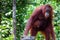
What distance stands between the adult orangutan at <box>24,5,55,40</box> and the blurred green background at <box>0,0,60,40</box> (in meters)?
0.76

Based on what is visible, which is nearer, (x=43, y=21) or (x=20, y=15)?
(x=43, y=21)

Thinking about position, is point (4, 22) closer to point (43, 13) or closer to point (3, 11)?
point (3, 11)

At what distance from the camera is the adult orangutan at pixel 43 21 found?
4340mm

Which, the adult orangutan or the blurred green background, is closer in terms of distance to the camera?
the adult orangutan

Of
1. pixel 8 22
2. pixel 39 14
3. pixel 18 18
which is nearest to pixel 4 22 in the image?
pixel 8 22

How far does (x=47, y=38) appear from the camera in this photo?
4445 mm

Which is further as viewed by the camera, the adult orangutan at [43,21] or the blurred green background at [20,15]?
the blurred green background at [20,15]

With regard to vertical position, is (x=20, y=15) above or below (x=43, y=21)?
below

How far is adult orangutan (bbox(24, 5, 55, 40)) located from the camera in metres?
4.34

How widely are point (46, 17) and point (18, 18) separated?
2408 millimetres

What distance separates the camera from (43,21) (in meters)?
4.40

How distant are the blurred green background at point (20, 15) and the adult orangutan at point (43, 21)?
0.76 meters

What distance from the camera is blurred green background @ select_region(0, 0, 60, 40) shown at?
18.1 feet

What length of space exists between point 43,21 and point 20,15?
228 centimetres
